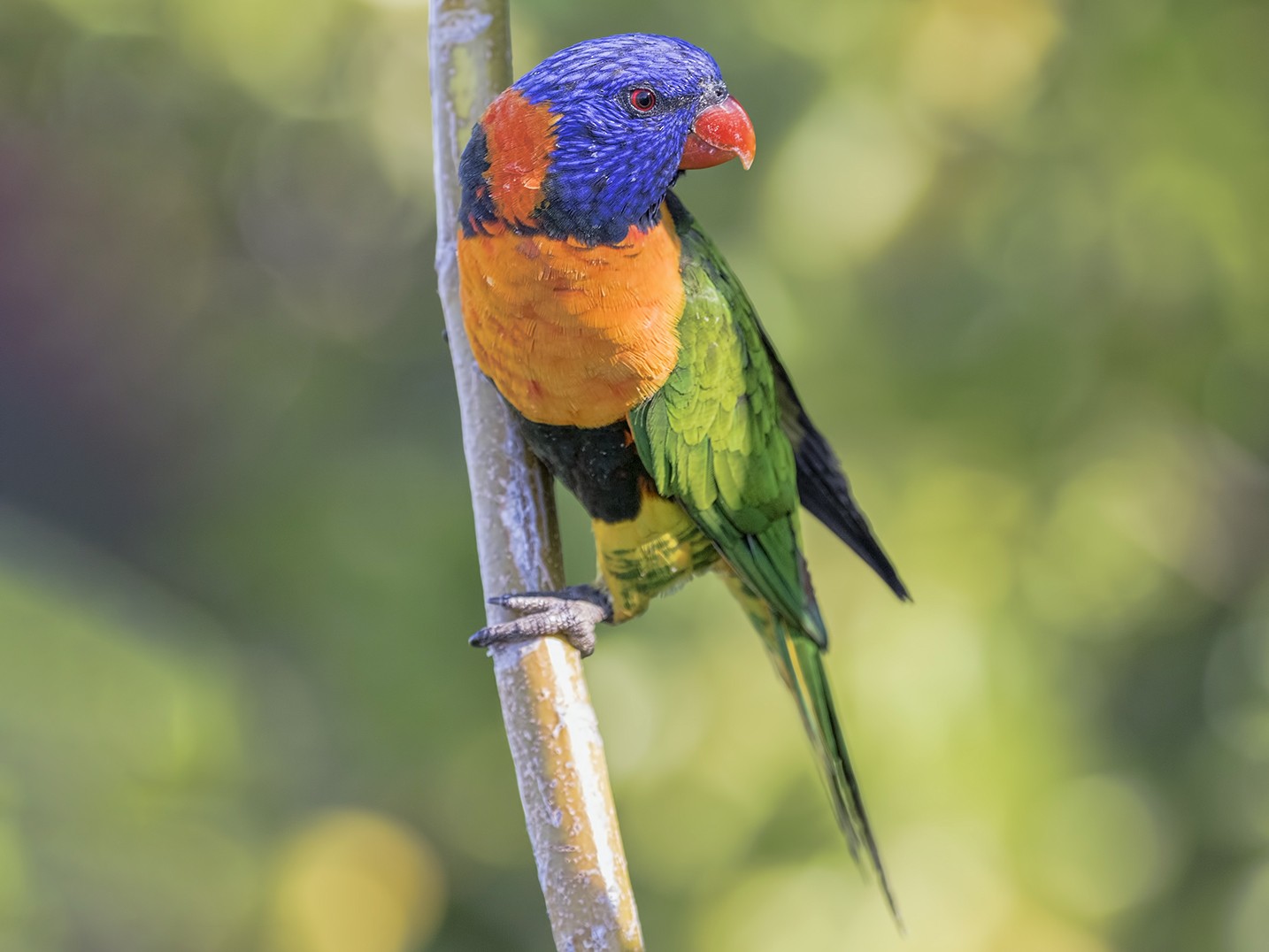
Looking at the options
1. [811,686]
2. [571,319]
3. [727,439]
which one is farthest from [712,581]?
[571,319]

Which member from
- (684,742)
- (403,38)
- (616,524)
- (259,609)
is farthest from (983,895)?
(403,38)

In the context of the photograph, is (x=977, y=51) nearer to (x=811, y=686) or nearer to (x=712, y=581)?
(x=712, y=581)

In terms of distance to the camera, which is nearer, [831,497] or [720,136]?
[720,136]

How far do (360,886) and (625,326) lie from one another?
254 cm

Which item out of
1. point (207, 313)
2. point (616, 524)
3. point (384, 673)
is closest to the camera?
point (616, 524)

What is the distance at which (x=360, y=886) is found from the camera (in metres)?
3.27

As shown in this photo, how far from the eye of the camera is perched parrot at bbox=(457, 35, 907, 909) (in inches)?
49.7

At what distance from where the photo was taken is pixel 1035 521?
3.11 metres

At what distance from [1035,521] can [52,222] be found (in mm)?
3044

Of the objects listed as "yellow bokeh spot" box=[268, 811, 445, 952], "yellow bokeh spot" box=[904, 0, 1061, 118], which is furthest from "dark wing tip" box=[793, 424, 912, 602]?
"yellow bokeh spot" box=[268, 811, 445, 952]

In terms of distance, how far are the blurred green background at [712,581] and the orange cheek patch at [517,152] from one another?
5.22 feet

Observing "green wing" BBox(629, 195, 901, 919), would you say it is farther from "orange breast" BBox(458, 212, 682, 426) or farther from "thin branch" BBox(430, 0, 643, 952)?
"thin branch" BBox(430, 0, 643, 952)

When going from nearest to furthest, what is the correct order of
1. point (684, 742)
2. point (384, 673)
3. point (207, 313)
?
point (684, 742) < point (384, 673) < point (207, 313)

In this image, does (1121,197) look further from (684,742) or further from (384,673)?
(384,673)
